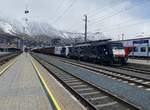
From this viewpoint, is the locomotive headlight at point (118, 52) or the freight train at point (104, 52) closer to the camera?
the locomotive headlight at point (118, 52)

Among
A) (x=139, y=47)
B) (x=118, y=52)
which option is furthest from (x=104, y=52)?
(x=139, y=47)

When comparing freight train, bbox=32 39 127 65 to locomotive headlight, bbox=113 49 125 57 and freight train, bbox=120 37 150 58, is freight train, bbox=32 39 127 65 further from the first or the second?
freight train, bbox=120 37 150 58

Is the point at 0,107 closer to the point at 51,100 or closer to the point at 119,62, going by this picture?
the point at 51,100

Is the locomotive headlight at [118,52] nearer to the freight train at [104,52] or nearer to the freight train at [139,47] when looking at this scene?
the freight train at [104,52]

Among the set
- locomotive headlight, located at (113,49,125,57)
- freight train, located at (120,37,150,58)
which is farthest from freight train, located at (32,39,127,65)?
freight train, located at (120,37,150,58)

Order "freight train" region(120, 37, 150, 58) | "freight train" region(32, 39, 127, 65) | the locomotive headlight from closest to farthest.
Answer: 1. the locomotive headlight
2. "freight train" region(32, 39, 127, 65)
3. "freight train" region(120, 37, 150, 58)

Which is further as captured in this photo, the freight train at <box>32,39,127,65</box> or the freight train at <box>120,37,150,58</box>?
the freight train at <box>120,37,150,58</box>

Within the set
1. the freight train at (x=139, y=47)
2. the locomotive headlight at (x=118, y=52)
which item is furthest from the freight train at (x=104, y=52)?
the freight train at (x=139, y=47)

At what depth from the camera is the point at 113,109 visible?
1066 cm

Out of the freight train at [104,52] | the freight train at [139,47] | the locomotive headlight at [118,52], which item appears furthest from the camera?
the freight train at [139,47]

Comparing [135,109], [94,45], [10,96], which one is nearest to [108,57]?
[94,45]

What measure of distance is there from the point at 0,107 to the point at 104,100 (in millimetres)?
4195

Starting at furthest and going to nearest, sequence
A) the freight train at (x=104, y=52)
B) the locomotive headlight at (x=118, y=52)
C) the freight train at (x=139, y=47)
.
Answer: the freight train at (x=139, y=47)
the freight train at (x=104, y=52)
the locomotive headlight at (x=118, y=52)

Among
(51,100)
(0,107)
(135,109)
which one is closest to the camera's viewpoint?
(135,109)
